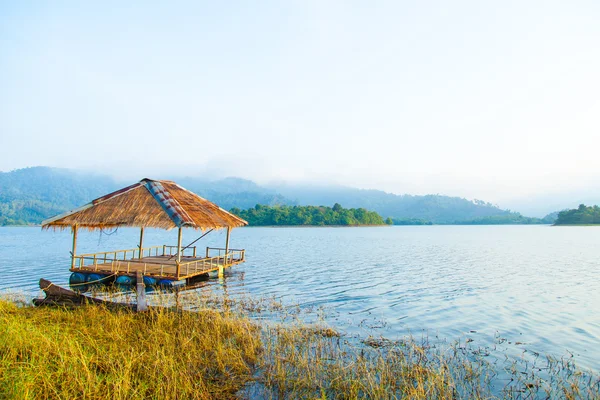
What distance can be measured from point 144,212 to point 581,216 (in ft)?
484

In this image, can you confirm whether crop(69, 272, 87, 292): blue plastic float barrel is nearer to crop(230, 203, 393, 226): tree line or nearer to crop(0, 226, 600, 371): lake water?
crop(0, 226, 600, 371): lake water

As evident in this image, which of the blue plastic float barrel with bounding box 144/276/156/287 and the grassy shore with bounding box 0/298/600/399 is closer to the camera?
the grassy shore with bounding box 0/298/600/399

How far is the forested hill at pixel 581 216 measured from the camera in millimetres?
120750

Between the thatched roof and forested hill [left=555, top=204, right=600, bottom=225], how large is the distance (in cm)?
14012

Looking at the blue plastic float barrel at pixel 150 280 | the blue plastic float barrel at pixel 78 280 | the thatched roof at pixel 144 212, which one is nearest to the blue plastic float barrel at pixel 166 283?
the blue plastic float barrel at pixel 150 280

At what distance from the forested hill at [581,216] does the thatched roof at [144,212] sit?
14012cm

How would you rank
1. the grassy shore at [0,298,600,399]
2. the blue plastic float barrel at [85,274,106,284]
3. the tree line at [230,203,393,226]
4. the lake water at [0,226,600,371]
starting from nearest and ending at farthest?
the grassy shore at [0,298,600,399] < the lake water at [0,226,600,371] < the blue plastic float barrel at [85,274,106,284] < the tree line at [230,203,393,226]

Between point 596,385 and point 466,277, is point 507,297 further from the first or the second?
point 596,385

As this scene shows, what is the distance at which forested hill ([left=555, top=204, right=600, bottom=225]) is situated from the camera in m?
121

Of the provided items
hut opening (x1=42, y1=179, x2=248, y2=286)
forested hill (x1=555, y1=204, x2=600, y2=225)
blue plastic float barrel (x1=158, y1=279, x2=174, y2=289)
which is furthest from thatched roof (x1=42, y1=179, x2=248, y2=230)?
forested hill (x1=555, y1=204, x2=600, y2=225)

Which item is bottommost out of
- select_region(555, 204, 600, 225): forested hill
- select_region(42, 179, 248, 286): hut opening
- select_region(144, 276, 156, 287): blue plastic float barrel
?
select_region(144, 276, 156, 287): blue plastic float barrel

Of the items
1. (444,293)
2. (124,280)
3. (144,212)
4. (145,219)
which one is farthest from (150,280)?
(444,293)

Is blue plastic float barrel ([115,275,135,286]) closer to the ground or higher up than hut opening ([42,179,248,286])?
closer to the ground

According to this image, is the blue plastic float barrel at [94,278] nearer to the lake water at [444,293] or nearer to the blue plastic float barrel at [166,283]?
the lake water at [444,293]
